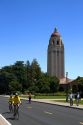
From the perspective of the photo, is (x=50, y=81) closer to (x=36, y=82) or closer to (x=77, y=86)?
(x=36, y=82)

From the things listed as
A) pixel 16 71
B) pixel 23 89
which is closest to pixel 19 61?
pixel 16 71

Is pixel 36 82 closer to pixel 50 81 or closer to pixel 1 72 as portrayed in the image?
pixel 50 81

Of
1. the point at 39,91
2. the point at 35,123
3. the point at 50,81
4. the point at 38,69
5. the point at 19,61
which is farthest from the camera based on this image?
the point at 19,61

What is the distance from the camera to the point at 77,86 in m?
126

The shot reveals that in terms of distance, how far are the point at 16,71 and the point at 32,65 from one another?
257 inches

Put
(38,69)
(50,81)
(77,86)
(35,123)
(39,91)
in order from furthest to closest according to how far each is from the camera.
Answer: (38,69), (50,81), (39,91), (77,86), (35,123)

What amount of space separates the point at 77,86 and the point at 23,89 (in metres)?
35.8

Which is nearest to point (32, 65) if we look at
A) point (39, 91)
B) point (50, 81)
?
point (50, 81)

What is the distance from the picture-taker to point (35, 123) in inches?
912

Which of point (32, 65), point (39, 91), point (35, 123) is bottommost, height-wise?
point (35, 123)

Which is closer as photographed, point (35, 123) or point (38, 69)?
point (35, 123)

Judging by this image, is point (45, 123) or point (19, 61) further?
point (19, 61)

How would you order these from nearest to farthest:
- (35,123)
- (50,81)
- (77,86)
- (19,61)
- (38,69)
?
(35,123)
(77,86)
(50,81)
(38,69)
(19,61)

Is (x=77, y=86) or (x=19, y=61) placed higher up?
(x=19, y=61)
